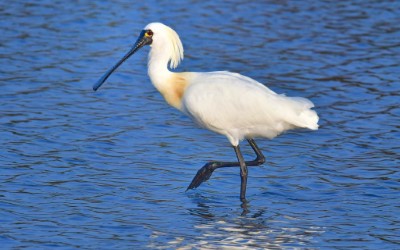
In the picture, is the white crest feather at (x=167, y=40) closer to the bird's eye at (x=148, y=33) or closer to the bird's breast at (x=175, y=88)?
the bird's eye at (x=148, y=33)

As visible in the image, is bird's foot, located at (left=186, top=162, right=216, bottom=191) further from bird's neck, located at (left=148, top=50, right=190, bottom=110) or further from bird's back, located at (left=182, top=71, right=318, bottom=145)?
bird's neck, located at (left=148, top=50, right=190, bottom=110)

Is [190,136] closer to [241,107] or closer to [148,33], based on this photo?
[148,33]

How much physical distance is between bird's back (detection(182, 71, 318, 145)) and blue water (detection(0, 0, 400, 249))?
0.63 metres

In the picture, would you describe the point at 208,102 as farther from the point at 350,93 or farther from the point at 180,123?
the point at 350,93

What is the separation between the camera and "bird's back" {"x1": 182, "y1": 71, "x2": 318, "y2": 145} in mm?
9711

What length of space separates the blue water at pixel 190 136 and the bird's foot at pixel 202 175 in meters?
0.11

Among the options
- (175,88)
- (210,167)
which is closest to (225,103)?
(175,88)

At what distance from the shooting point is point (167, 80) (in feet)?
32.6

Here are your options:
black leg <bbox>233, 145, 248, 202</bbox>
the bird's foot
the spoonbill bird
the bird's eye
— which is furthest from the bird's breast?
black leg <bbox>233, 145, 248, 202</bbox>

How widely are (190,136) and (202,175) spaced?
1.88 meters

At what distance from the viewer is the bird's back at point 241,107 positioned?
31.9ft

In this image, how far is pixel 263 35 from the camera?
15914 millimetres

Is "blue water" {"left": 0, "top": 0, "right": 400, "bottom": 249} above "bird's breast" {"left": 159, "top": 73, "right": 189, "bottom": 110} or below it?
below

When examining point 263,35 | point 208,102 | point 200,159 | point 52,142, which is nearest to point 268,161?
point 200,159
